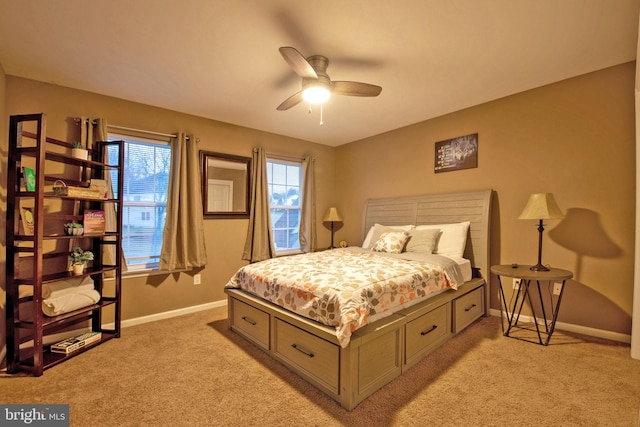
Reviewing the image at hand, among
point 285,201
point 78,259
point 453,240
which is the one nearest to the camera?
point 78,259

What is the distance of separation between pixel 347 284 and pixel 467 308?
1653mm

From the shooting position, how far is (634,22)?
75.9 inches

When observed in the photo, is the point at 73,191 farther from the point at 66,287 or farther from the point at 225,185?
the point at 225,185

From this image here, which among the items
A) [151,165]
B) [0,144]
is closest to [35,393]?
[0,144]

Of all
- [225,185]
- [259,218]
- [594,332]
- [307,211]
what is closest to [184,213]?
[225,185]

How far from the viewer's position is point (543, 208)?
256 centimetres

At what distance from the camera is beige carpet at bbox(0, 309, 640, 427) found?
5.38ft

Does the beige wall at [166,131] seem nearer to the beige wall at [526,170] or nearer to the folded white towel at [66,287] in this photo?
the beige wall at [526,170]

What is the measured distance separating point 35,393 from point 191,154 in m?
2.55

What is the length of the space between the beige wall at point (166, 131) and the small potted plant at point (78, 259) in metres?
0.47

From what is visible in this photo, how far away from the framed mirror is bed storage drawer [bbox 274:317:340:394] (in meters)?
2.07

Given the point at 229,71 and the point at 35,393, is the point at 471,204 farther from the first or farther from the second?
the point at 35,393

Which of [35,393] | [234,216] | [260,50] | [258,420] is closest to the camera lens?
[258,420]

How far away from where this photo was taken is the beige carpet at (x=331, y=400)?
1.64 m
